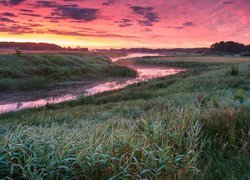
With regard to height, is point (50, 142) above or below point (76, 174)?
above

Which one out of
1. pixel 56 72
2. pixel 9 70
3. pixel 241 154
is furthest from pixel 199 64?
Answer: pixel 241 154

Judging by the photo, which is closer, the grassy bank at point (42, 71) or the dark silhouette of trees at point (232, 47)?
the grassy bank at point (42, 71)

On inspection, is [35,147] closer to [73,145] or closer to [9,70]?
[73,145]

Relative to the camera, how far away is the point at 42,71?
3522cm

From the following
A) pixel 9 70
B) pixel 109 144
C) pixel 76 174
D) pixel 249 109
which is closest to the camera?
pixel 76 174

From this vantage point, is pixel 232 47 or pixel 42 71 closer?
pixel 42 71

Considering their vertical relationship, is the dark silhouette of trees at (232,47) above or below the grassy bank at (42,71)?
above

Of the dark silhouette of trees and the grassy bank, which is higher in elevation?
the dark silhouette of trees

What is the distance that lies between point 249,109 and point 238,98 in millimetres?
1897

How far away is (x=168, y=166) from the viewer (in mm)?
3912

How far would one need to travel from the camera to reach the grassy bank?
2811 centimetres

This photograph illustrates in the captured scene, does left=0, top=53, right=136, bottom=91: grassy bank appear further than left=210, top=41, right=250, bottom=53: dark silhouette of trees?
No

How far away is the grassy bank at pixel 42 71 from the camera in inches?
1107

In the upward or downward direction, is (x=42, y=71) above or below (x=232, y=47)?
below
